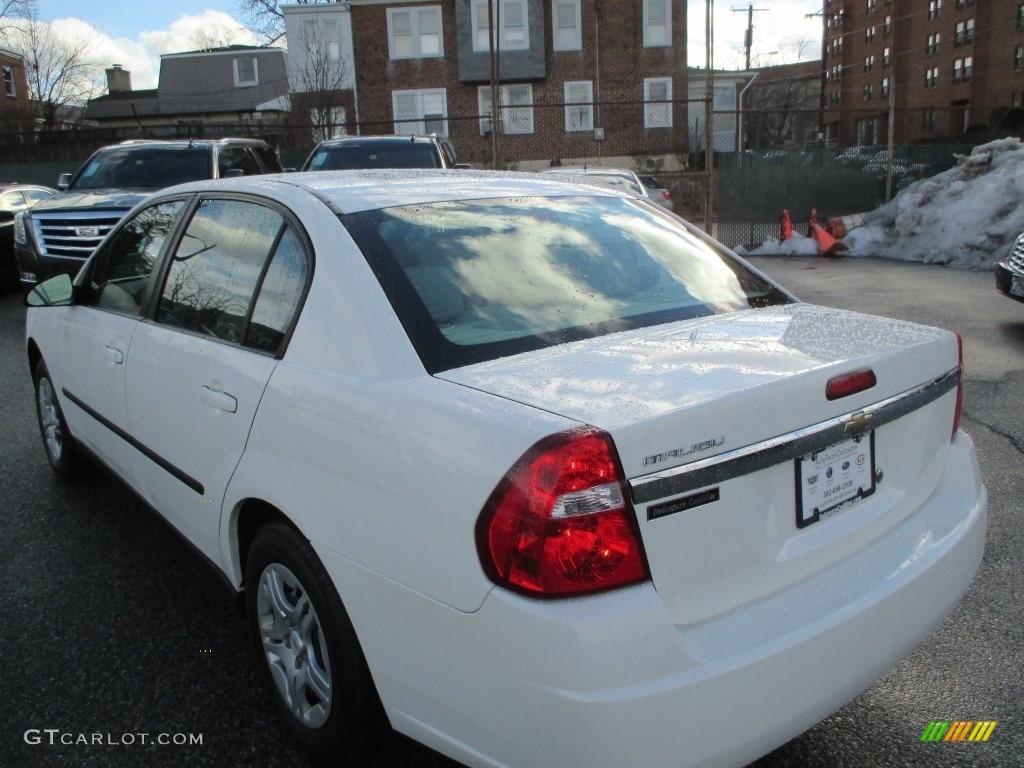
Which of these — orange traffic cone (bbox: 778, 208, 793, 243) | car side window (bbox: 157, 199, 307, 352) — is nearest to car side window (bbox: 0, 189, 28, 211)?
car side window (bbox: 157, 199, 307, 352)

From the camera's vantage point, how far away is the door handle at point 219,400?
2.70m

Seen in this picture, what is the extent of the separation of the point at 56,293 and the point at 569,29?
32248 mm

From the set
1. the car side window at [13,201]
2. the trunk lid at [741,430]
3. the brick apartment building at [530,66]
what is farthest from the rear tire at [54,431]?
the brick apartment building at [530,66]

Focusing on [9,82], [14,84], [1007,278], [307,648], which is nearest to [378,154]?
[1007,278]

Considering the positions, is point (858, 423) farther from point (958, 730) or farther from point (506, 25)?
point (506, 25)

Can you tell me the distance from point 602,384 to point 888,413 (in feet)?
2.63

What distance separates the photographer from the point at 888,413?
2.31 metres

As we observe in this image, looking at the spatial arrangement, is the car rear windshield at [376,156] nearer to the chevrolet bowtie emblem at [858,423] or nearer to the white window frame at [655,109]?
the chevrolet bowtie emblem at [858,423]

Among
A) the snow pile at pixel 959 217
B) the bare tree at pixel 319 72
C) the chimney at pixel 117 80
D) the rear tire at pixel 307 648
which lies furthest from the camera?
the chimney at pixel 117 80

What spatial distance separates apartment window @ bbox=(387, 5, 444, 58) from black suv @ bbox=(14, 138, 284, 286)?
23.5 meters

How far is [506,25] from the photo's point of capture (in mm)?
33094

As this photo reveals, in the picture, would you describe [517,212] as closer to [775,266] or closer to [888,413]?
[888,413]

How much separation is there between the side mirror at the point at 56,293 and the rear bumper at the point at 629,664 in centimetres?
249

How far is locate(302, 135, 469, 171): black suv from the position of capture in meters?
11.2
